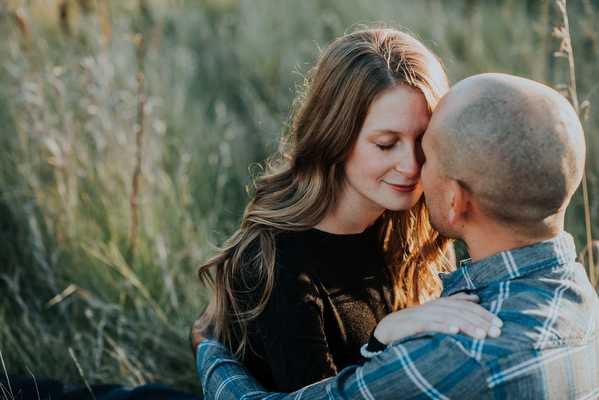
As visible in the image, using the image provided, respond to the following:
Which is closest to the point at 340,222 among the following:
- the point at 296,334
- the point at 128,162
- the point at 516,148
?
the point at 296,334

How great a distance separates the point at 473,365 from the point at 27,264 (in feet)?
9.98

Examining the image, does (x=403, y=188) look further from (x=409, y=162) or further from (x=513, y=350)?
(x=513, y=350)

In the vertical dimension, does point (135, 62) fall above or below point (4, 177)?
above

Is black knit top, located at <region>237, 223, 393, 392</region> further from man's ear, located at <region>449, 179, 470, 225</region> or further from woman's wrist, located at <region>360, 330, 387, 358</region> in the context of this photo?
man's ear, located at <region>449, 179, 470, 225</region>

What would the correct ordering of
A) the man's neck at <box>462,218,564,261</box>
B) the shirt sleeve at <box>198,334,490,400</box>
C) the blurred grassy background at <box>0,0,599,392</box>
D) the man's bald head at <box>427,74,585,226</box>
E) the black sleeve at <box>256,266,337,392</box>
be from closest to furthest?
the shirt sleeve at <box>198,334,490,400</box> → the man's bald head at <box>427,74,585,226</box> → the man's neck at <box>462,218,564,261</box> → the black sleeve at <box>256,266,337,392</box> → the blurred grassy background at <box>0,0,599,392</box>

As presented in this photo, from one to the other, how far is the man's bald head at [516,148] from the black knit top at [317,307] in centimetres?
68

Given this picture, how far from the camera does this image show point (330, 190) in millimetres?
1994

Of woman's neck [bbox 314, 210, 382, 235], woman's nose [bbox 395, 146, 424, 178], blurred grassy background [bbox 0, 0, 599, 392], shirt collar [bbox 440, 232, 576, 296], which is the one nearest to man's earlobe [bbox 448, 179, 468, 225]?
shirt collar [bbox 440, 232, 576, 296]

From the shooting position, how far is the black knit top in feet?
5.74

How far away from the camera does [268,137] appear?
4523 mm

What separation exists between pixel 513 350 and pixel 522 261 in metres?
0.30

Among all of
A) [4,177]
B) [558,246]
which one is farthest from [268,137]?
[558,246]

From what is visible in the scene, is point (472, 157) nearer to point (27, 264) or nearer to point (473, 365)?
point (473, 365)

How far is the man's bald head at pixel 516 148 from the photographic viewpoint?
1328mm
